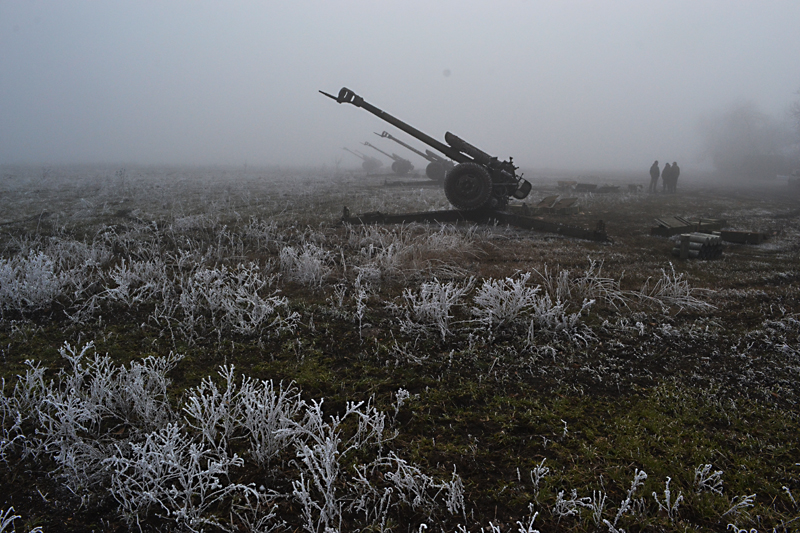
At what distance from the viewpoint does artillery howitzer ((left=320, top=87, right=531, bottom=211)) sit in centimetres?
898

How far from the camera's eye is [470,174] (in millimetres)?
9047

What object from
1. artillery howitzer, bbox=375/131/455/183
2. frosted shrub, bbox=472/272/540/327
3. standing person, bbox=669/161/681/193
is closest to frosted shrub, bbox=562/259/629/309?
frosted shrub, bbox=472/272/540/327

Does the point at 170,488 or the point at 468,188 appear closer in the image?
the point at 170,488

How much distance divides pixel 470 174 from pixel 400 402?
23.6 feet

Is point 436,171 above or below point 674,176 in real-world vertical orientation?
below

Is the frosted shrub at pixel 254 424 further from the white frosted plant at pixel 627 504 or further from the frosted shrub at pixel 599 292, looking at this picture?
the frosted shrub at pixel 599 292

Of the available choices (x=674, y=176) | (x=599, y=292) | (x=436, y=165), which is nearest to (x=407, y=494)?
(x=599, y=292)

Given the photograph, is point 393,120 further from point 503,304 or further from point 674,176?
point 674,176

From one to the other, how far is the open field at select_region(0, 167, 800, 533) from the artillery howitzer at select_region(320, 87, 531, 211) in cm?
331

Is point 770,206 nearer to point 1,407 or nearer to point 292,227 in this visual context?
point 292,227

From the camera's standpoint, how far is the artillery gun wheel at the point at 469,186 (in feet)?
29.2

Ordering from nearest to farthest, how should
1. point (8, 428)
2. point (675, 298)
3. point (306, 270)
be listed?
1. point (8, 428)
2. point (675, 298)
3. point (306, 270)

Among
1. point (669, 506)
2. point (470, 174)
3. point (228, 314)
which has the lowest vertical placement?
point (669, 506)

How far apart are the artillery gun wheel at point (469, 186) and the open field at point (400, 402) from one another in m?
3.19
